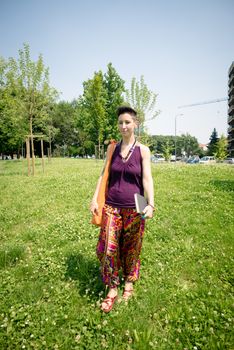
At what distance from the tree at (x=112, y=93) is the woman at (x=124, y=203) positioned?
47.0 metres

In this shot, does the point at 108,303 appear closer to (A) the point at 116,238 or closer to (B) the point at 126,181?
(A) the point at 116,238

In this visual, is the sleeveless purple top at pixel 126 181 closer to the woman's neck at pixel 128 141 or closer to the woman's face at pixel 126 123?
the woman's neck at pixel 128 141

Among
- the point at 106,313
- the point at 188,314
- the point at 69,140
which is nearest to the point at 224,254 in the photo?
the point at 188,314

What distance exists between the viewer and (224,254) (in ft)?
17.1

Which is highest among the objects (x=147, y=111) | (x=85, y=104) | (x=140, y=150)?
(x=85, y=104)

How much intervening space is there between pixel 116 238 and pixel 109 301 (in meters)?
1.07

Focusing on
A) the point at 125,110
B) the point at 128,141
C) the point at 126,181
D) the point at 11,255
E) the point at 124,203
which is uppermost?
the point at 125,110

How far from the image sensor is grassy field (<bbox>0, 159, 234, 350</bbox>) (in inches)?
128

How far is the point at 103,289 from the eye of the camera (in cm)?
Answer: 430

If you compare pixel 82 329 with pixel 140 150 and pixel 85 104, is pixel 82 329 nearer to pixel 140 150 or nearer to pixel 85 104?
pixel 140 150

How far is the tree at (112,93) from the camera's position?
1988 inches

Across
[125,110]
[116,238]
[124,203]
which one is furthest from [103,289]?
[125,110]

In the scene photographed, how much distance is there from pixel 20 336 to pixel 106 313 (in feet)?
4.28

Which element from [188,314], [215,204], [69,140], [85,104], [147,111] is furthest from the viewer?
[69,140]
